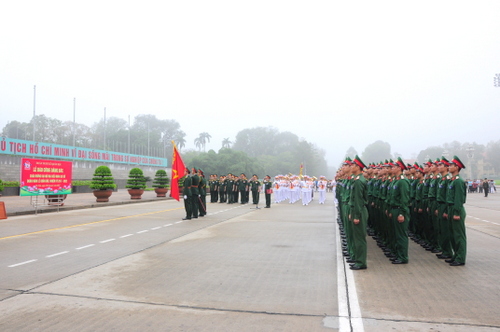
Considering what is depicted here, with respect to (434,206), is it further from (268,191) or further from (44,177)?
(44,177)

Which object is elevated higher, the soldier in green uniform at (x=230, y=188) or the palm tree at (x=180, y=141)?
the palm tree at (x=180, y=141)

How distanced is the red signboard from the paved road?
6531 millimetres

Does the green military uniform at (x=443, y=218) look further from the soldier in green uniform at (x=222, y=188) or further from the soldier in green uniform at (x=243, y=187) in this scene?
the soldier in green uniform at (x=222, y=188)

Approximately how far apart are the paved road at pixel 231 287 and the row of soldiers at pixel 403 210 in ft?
1.00

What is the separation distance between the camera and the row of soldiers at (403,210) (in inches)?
270

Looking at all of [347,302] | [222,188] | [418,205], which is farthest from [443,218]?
[222,188]

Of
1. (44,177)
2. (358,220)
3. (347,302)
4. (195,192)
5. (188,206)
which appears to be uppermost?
(44,177)

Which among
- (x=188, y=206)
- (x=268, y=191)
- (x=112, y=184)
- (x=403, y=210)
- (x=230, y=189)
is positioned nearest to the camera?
(x=403, y=210)

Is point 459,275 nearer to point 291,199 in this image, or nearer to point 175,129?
point 291,199

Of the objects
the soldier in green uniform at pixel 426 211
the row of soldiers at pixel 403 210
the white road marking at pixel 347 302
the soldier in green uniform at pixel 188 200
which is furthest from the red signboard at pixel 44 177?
the soldier in green uniform at pixel 426 211

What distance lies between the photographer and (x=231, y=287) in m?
5.54

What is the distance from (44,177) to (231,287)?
553 inches

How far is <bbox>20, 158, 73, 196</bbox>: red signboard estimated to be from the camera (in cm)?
1584

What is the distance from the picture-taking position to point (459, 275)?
633 centimetres
